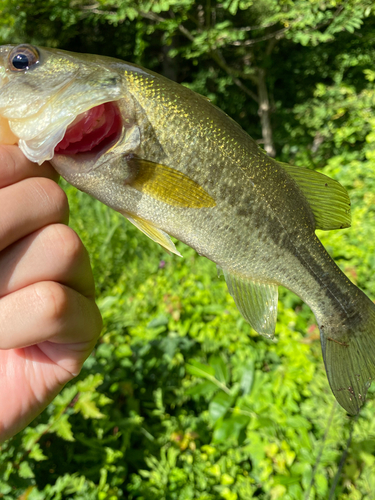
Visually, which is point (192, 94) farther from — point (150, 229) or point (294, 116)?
point (294, 116)

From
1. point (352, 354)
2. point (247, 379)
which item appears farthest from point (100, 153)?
point (247, 379)

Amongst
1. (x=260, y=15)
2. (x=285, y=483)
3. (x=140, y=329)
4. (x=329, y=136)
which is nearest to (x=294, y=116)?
(x=329, y=136)

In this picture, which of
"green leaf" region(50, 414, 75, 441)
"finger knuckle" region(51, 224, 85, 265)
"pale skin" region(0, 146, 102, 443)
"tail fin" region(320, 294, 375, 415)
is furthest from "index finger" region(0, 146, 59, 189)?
"green leaf" region(50, 414, 75, 441)

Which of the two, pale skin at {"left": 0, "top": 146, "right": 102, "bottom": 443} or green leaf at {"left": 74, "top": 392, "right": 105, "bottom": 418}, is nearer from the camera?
→ pale skin at {"left": 0, "top": 146, "right": 102, "bottom": 443}

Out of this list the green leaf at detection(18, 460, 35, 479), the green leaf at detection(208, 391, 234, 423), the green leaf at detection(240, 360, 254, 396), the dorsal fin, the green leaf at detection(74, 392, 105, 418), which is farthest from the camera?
the green leaf at detection(240, 360, 254, 396)

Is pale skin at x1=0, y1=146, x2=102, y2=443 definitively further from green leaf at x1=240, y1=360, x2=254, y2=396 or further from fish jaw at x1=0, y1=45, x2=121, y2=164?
green leaf at x1=240, y1=360, x2=254, y2=396

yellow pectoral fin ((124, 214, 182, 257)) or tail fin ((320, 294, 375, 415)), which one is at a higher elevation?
yellow pectoral fin ((124, 214, 182, 257))

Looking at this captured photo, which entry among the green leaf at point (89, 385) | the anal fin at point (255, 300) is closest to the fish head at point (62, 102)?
the anal fin at point (255, 300)

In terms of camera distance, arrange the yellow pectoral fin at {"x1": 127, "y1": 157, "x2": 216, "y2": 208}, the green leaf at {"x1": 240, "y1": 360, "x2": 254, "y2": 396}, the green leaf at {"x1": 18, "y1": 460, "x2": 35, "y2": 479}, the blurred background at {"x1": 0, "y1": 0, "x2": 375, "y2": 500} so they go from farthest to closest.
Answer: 1. the green leaf at {"x1": 240, "y1": 360, "x2": 254, "y2": 396}
2. the blurred background at {"x1": 0, "y1": 0, "x2": 375, "y2": 500}
3. the green leaf at {"x1": 18, "y1": 460, "x2": 35, "y2": 479}
4. the yellow pectoral fin at {"x1": 127, "y1": 157, "x2": 216, "y2": 208}

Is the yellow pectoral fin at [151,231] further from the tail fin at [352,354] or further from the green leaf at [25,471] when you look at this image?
the green leaf at [25,471]
